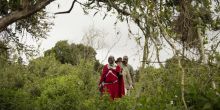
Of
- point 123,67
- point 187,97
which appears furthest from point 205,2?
point 123,67

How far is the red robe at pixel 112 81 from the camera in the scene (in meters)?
15.6

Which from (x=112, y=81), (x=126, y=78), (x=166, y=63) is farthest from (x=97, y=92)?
(x=166, y=63)

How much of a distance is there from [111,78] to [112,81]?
9 cm

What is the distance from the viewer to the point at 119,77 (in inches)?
630

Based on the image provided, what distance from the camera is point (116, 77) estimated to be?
15.8m

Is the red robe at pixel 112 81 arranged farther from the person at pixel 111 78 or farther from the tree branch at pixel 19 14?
the tree branch at pixel 19 14

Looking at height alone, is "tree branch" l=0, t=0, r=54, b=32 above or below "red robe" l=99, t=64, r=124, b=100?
above

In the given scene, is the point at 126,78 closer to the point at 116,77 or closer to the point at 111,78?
the point at 116,77

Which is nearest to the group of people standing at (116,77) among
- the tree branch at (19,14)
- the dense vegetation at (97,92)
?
the dense vegetation at (97,92)

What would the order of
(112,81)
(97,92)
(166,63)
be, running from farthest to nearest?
1. (97,92)
2. (112,81)
3. (166,63)

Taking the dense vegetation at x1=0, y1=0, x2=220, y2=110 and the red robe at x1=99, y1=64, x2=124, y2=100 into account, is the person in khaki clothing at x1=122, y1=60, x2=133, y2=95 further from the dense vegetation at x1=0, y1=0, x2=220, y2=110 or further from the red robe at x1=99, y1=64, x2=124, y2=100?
the dense vegetation at x1=0, y1=0, x2=220, y2=110

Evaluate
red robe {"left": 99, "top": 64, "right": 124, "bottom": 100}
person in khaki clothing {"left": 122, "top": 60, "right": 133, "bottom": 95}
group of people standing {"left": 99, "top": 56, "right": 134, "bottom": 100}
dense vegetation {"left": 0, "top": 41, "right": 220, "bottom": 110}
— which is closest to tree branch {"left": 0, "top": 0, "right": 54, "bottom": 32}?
dense vegetation {"left": 0, "top": 41, "right": 220, "bottom": 110}

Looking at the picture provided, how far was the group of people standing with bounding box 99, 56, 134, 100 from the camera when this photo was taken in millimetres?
15633

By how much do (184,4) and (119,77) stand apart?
909 centimetres
